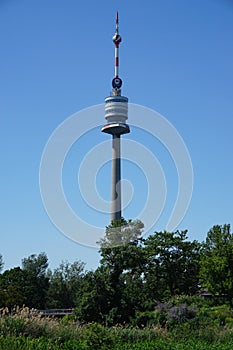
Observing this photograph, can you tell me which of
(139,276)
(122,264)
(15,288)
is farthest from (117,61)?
(122,264)

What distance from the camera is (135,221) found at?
3516cm

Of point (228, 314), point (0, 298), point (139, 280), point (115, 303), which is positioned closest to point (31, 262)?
point (0, 298)

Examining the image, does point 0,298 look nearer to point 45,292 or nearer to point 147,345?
point 45,292

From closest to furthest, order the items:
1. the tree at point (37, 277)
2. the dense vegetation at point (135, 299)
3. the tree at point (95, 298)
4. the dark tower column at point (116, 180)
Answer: the dense vegetation at point (135, 299) < the tree at point (95, 298) < the tree at point (37, 277) < the dark tower column at point (116, 180)

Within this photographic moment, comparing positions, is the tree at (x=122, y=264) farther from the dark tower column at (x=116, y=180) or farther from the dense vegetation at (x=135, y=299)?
the dark tower column at (x=116, y=180)

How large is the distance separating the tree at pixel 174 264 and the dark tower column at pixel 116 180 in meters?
32.7

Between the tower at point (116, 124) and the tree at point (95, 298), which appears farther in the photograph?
the tower at point (116, 124)

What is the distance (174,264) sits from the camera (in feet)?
128

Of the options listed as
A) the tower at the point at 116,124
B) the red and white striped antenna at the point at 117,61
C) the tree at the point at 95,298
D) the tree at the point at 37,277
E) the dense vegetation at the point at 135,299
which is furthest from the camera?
the red and white striped antenna at the point at 117,61

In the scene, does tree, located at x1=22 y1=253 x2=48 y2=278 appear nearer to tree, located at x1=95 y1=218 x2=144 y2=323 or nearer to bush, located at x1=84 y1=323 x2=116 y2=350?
tree, located at x1=95 y1=218 x2=144 y2=323

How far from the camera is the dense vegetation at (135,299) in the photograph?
14516 millimetres

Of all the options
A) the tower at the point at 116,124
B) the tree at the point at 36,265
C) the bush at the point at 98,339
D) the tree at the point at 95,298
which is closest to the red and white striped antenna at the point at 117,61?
the tower at the point at 116,124

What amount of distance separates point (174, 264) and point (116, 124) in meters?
38.4

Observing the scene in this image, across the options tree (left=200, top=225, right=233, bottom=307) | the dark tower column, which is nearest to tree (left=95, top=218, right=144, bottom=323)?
tree (left=200, top=225, right=233, bottom=307)
